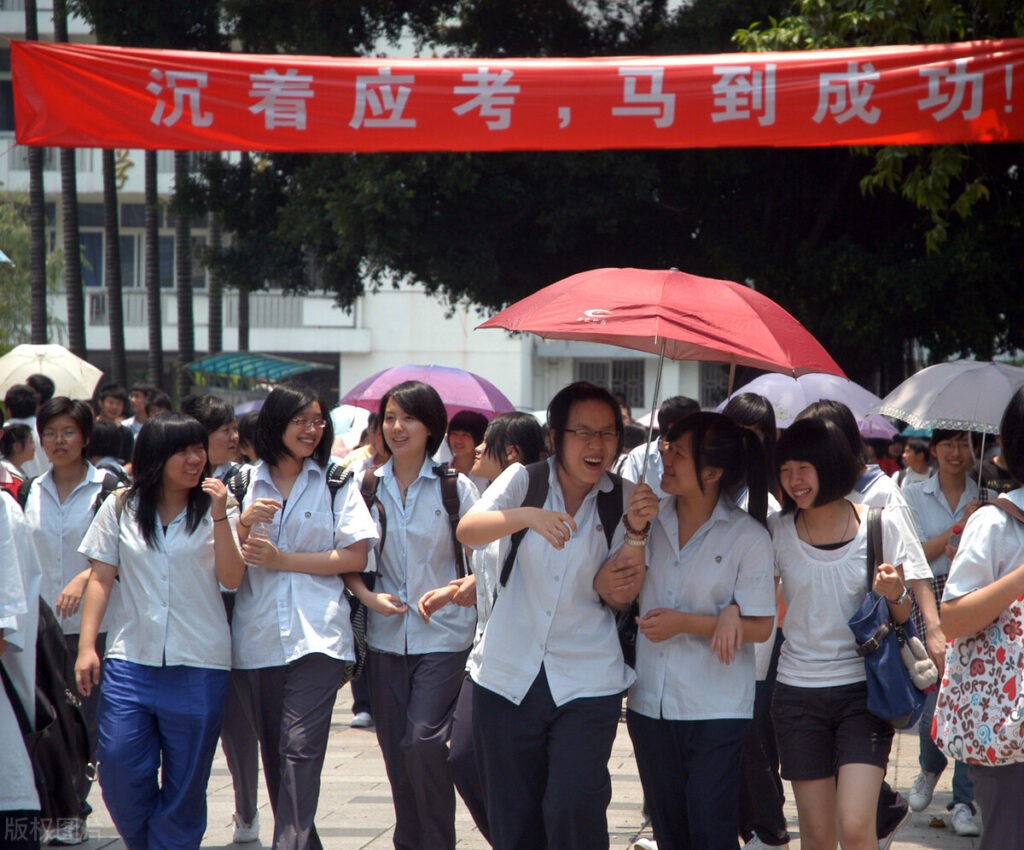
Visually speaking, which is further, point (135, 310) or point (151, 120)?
point (135, 310)

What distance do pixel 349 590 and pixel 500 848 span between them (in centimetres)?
125

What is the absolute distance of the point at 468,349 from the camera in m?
29.8

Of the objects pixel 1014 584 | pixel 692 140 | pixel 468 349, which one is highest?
pixel 692 140

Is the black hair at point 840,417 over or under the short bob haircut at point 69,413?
over

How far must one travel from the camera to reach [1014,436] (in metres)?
3.31

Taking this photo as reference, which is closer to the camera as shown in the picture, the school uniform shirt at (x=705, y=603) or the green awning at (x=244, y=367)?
the school uniform shirt at (x=705, y=603)

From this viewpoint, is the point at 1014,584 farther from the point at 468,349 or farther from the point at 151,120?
the point at 468,349

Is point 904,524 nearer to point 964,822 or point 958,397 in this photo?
point 964,822

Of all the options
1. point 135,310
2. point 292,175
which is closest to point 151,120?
point 292,175

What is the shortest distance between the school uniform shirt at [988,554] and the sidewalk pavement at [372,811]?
2.65 meters

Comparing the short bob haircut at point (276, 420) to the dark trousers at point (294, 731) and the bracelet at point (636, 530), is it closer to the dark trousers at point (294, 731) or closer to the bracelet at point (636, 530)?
the dark trousers at point (294, 731)

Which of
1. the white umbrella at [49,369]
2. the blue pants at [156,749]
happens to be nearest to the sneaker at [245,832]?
the blue pants at [156,749]

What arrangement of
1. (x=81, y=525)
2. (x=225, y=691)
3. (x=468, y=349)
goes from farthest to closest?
(x=468, y=349) → (x=81, y=525) → (x=225, y=691)

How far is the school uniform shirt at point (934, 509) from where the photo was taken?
645 cm
